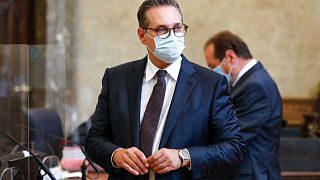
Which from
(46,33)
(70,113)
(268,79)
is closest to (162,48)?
(268,79)

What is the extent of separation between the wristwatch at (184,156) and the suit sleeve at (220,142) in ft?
0.05

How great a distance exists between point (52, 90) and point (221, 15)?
1920 millimetres

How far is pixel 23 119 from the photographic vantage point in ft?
11.9

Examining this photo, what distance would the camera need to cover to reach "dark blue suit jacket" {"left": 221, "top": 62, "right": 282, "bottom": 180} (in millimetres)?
3404

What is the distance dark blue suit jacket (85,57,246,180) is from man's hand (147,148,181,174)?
0.07 m

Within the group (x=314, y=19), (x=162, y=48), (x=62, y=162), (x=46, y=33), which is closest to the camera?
(x=162, y=48)

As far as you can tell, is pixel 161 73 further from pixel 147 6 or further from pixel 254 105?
pixel 254 105

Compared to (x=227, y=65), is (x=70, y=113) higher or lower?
lower

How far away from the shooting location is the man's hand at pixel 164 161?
6.54ft

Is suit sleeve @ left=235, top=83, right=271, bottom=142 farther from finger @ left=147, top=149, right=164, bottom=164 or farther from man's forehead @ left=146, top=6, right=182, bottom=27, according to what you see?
finger @ left=147, top=149, right=164, bottom=164

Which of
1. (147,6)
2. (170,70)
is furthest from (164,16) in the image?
(170,70)

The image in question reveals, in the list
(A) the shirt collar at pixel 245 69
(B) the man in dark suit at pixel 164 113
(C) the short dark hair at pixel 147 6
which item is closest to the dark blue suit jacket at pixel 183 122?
(B) the man in dark suit at pixel 164 113

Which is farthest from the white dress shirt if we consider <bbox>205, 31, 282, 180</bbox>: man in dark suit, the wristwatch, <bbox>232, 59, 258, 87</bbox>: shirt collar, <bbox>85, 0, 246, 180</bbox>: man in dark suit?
<bbox>232, 59, 258, 87</bbox>: shirt collar

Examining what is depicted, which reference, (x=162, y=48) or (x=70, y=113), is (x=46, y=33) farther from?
(x=162, y=48)
